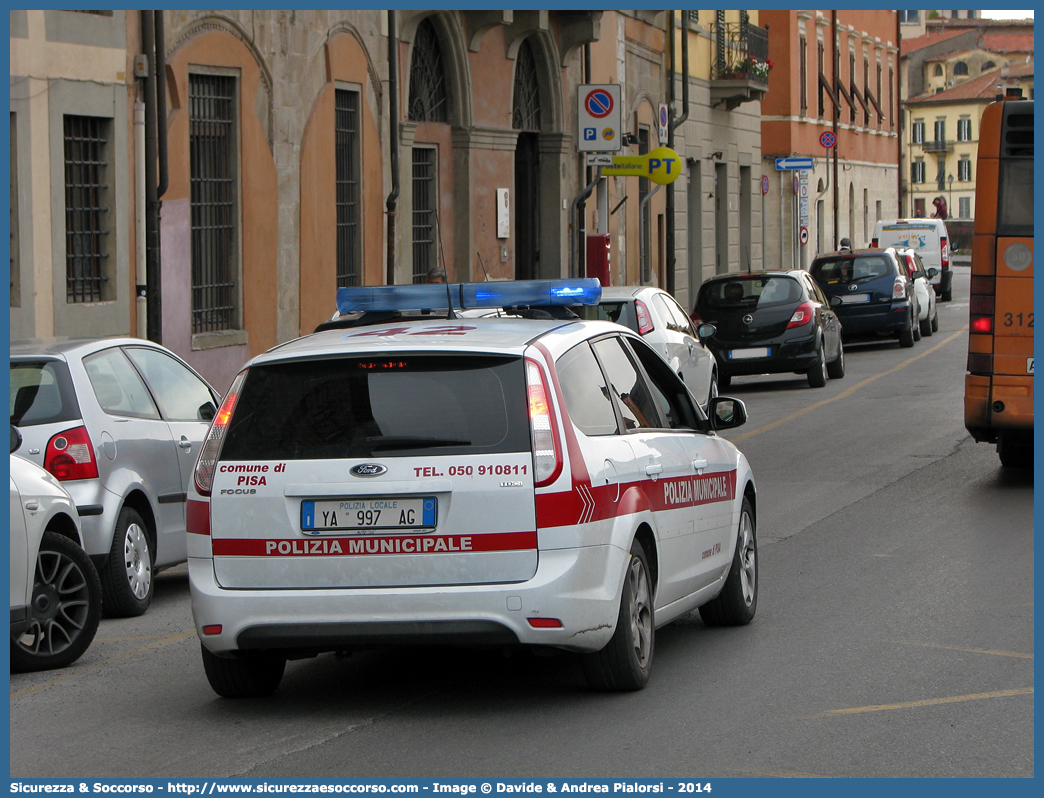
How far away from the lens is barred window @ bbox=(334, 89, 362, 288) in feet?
77.6

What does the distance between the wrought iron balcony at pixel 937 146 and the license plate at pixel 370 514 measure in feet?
426

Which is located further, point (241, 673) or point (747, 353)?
point (747, 353)

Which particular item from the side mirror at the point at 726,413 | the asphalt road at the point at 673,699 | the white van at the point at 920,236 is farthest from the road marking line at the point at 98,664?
the white van at the point at 920,236

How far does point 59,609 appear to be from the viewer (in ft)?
26.4

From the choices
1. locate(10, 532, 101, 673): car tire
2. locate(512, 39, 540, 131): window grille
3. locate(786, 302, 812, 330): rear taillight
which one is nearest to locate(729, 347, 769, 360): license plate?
locate(786, 302, 812, 330): rear taillight

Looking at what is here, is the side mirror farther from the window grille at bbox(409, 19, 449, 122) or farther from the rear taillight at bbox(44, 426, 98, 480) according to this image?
the window grille at bbox(409, 19, 449, 122)

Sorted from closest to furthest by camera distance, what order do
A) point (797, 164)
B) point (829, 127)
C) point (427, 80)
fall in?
point (427, 80)
point (797, 164)
point (829, 127)

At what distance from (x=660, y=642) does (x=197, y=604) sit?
2385 millimetres

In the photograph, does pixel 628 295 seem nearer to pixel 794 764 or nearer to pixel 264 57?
pixel 264 57

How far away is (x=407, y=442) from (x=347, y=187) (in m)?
17.7

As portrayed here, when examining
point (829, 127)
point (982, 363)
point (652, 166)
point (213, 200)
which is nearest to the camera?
point (982, 363)

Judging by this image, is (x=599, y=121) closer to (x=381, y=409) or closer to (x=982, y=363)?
(x=982, y=363)

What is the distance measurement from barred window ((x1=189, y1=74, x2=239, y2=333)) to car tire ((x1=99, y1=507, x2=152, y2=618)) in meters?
10.8

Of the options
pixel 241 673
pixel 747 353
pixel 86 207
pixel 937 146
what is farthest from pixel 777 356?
pixel 937 146
